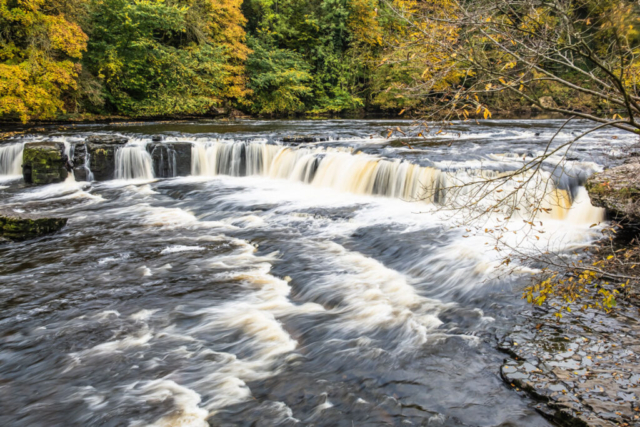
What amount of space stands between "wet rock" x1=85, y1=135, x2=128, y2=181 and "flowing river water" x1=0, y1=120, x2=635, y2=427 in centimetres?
299

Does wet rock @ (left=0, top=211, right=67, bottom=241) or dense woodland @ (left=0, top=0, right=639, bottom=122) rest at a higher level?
dense woodland @ (left=0, top=0, right=639, bottom=122)

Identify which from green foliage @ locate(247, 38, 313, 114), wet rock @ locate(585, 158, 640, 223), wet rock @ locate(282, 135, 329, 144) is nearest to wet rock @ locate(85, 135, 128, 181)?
wet rock @ locate(282, 135, 329, 144)

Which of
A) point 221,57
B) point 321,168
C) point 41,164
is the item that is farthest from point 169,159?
point 221,57

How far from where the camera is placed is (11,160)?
51.1 feet

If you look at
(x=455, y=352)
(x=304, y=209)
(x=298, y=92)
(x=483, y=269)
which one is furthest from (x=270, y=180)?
(x=298, y=92)

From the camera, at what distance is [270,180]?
15445mm

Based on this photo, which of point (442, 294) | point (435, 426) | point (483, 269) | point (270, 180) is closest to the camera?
point (435, 426)

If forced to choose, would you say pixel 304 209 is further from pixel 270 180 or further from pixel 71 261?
pixel 71 261

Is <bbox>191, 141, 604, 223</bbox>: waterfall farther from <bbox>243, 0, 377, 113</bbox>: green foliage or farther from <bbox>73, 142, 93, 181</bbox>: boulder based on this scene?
<bbox>243, 0, 377, 113</bbox>: green foliage

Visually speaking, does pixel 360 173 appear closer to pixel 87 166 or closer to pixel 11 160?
pixel 87 166

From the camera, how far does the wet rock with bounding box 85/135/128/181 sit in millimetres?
15336

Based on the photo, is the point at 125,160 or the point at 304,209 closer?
the point at 304,209

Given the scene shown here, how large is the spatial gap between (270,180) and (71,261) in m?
8.39

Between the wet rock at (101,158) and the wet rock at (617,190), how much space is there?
13984 mm
